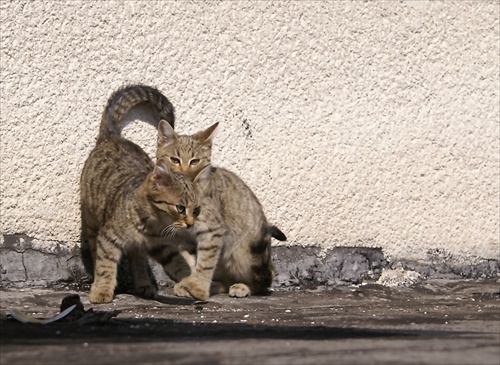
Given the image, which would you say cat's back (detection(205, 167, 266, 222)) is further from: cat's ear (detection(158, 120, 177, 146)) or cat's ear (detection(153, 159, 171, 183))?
cat's ear (detection(153, 159, 171, 183))

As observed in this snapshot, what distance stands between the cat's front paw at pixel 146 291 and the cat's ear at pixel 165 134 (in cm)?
98

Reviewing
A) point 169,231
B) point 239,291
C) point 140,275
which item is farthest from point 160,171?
point 239,291

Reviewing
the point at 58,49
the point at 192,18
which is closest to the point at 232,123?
the point at 192,18

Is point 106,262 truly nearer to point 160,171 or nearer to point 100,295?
point 100,295

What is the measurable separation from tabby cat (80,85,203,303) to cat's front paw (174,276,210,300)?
18cm

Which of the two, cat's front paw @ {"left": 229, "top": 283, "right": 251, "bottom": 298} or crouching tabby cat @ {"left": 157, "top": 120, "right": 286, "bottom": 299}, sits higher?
crouching tabby cat @ {"left": 157, "top": 120, "right": 286, "bottom": 299}

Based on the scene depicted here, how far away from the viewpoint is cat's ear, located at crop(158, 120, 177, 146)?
22.5 ft

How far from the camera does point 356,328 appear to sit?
17.1ft

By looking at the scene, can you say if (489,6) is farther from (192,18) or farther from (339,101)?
(192,18)

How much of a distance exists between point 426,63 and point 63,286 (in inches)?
129

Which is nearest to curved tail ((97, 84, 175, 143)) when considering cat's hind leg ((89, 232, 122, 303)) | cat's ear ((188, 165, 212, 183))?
cat's ear ((188, 165, 212, 183))

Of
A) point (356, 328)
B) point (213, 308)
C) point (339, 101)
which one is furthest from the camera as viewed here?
point (339, 101)

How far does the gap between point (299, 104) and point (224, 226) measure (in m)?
1.09

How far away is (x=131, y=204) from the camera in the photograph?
6484mm
